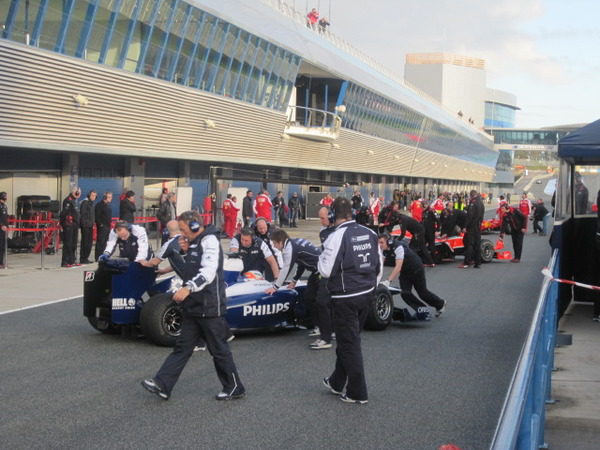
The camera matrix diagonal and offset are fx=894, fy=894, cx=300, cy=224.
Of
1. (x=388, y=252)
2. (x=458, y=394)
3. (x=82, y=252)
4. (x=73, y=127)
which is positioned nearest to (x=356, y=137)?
(x=73, y=127)

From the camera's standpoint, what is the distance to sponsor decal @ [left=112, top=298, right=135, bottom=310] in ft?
33.7

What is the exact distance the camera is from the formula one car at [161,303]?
10.1 meters

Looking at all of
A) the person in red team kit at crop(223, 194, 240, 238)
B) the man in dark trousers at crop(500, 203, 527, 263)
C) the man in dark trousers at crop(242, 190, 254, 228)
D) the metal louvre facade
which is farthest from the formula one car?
the man in dark trousers at crop(242, 190, 254, 228)

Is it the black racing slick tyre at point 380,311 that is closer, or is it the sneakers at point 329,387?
the sneakers at point 329,387

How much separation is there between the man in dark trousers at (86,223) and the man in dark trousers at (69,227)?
0.77 feet

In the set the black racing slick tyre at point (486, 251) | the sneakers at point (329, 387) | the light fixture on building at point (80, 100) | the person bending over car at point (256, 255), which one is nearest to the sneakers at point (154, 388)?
the sneakers at point (329, 387)

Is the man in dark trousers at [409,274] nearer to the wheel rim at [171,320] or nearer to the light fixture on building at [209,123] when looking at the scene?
the wheel rim at [171,320]

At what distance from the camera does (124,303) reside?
33.8 ft

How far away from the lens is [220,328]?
7.62 metres

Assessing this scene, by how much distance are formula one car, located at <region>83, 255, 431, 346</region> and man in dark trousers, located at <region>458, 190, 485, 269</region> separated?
9844mm

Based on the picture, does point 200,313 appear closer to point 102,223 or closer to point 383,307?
point 383,307

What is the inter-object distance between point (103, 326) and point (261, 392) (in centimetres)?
344

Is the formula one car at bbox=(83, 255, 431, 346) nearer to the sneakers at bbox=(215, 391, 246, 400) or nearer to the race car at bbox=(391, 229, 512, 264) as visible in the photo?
the sneakers at bbox=(215, 391, 246, 400)

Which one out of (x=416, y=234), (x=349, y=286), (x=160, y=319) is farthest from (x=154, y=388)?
(x=416, y=234)
